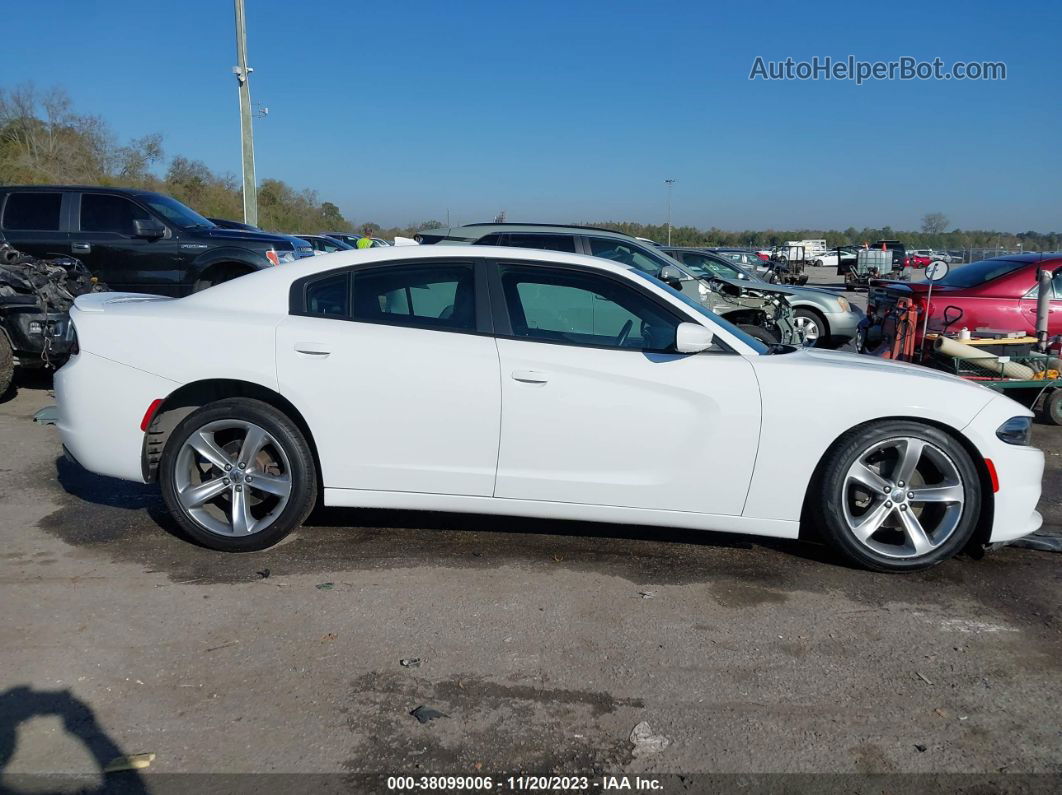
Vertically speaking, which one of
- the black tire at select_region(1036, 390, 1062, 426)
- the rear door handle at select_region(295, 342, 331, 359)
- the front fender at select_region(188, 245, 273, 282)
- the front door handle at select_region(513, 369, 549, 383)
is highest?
the front fender at select_region(188, 245, 273, 282)

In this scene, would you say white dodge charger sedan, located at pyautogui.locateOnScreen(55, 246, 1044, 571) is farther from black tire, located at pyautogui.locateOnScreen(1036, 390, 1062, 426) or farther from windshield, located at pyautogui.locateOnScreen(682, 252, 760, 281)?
windshield, located at pyautogui.locateOnScreen(682, 252, 760, 281)

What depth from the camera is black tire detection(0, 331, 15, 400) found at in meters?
7.45

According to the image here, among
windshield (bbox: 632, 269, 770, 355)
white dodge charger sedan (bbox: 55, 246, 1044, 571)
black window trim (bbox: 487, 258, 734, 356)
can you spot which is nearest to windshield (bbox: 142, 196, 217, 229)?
white dodge charger sedan (bbox: 55, 246, 1044, 571)

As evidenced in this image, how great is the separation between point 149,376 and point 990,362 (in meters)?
7.09

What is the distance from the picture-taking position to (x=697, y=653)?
11.2 feet

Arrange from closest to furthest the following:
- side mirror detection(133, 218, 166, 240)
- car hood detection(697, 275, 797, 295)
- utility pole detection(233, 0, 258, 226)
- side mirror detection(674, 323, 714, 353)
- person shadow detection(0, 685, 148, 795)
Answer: person shadow detection(0, 685, 148, 795) < side mirror detection(674, 323, 714, 353) < side mirror detection(133, 218, 166, 240) < car hood detection(697, 275, 797, 295) < utility pole detection(233, 0, 258, 226)

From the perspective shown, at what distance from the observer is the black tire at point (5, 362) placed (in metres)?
7.45

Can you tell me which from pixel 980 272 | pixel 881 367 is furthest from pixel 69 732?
pixel 980 272

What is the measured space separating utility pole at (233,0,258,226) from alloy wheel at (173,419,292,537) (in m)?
19.1

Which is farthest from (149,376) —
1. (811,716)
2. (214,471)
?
(811,716)

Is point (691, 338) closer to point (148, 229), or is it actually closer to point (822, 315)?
point (148, 229)

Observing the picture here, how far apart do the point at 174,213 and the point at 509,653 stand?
9122mm

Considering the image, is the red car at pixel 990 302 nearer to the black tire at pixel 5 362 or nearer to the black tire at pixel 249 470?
the black tire at pixel 249 470

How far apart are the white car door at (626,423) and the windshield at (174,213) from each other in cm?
779
